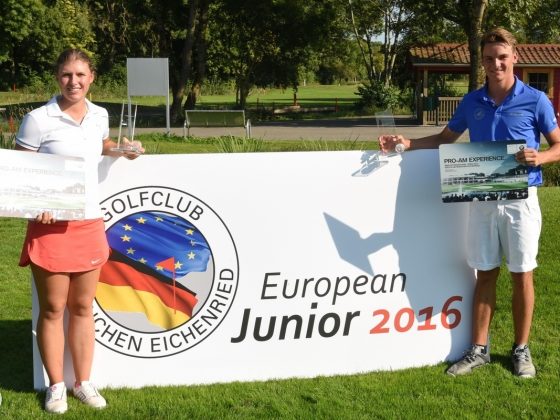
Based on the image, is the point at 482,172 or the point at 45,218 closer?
the point at 45,218

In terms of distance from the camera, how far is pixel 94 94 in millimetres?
50031

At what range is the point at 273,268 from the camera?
435 cm

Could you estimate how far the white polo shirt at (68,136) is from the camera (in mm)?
3626

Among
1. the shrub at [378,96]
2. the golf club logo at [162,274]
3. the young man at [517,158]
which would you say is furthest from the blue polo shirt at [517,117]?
the shrub at [378,96]

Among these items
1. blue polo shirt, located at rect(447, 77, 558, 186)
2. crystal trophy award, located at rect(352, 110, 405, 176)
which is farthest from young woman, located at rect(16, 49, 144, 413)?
blue polo shirt, located at rect(447, 77, 558, 186)

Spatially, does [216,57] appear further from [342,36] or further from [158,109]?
[342,36]

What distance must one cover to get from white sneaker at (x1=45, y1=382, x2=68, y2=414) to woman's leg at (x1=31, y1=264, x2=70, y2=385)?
0.11ft

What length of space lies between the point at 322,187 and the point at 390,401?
4.18 ft

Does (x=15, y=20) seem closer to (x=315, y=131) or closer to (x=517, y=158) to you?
(x=315, y=131)

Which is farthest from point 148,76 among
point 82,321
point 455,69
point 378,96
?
point 82,321

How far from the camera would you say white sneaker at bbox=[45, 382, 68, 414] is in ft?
12.7

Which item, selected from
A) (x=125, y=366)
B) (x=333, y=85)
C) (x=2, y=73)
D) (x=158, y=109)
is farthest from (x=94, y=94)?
(x=333, y=85)

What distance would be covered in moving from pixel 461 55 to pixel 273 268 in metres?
31.0

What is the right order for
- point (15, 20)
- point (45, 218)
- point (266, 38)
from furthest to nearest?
point (15, 20) < point (266, 38) < point (45, 218)
